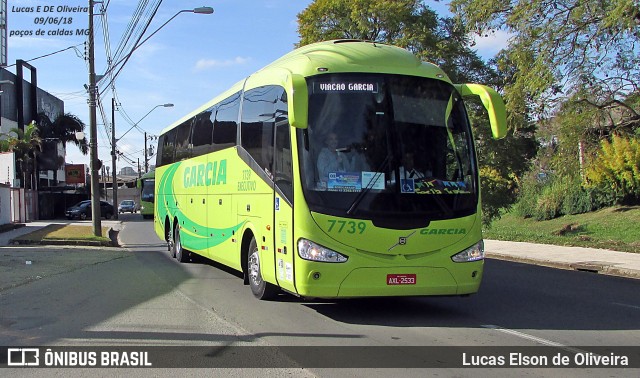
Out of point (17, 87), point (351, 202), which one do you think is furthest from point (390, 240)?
point (17, 87)

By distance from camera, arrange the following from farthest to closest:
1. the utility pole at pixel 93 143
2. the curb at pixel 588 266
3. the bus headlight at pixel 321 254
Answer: the utility pole at pixel 93 143 → the curb at pixel 588 266 → the bus headlight at pixel 321 254

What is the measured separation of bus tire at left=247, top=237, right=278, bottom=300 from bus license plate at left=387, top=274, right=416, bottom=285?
2.32m

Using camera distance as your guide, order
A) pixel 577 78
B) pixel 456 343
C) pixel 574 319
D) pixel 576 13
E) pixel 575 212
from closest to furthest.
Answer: pixel 456 343 → pixel 574 319 → pixel 576 13 → pixel 577 78 → pixel 575 212

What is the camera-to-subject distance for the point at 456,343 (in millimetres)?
6945

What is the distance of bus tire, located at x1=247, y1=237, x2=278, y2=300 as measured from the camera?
9516 millimetres

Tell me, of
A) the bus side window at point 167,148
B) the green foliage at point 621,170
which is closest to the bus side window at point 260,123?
the bus side window at point 167,148

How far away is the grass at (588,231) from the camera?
66.4 ft

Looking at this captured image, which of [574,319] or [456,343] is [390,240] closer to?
[456,343]

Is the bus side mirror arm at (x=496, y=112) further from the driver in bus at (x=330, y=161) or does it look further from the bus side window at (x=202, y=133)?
the bus side window at (x=202, y=133)

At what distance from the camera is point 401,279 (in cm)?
787

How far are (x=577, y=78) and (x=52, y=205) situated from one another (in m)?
43.9

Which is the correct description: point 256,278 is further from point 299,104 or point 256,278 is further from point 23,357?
point 23,357

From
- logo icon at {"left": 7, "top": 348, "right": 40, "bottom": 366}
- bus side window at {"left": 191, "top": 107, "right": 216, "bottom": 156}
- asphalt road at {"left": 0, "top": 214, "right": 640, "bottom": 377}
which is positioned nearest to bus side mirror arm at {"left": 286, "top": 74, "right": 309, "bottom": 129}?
asphalt road at {"left": 0, "top": 214, "right": 640, "bottom": 377}

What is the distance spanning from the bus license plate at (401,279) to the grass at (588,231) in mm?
12419
